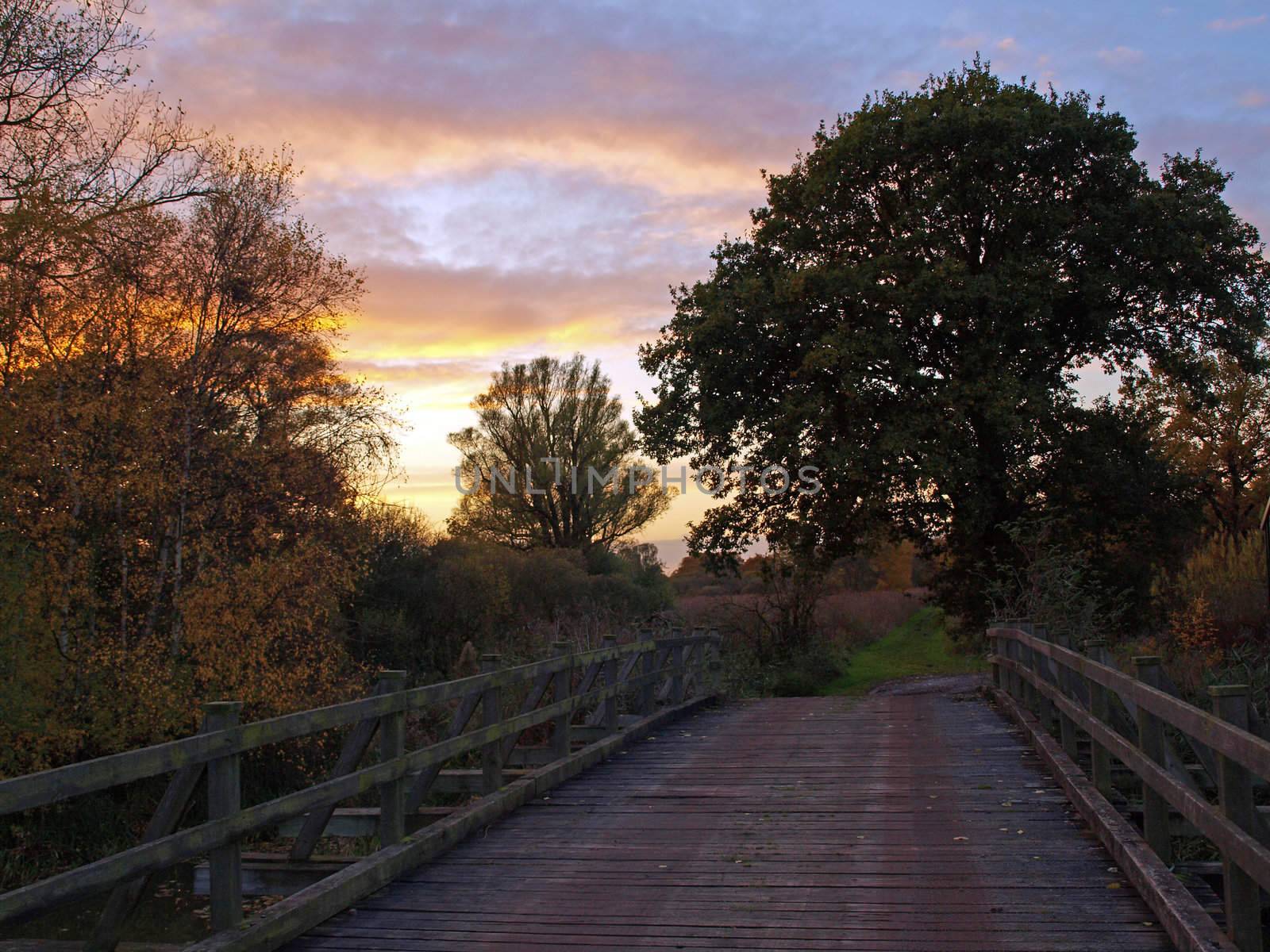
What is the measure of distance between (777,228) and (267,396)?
1185 cm

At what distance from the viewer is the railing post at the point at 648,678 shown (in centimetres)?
1405

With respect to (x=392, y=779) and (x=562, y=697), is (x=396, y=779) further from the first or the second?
(x=562, y=697)

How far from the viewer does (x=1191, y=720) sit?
498 centimetres

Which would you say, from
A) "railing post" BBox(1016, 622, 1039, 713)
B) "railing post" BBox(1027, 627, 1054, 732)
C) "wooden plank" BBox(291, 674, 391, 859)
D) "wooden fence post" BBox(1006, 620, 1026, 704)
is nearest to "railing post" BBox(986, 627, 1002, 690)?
"wooden fence post" BBox(1006, 620, 1026, 704)

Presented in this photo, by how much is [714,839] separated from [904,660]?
2798 centimetres

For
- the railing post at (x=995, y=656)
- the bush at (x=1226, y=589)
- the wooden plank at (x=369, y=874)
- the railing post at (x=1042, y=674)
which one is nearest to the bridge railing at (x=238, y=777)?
the wooden plank at (x=369, y=874)

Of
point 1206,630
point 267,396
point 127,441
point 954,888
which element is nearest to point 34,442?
point 127,441

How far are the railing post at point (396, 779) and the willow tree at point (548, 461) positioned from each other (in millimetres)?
39727

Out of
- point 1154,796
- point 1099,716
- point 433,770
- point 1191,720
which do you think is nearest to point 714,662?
point 433,770

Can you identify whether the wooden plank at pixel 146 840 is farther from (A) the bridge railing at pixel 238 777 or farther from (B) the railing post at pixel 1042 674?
(B) the railing post at pixel 1042 674

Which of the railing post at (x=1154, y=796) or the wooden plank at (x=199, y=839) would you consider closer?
the wooden plank at (x=199, y=839)

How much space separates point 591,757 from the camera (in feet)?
35.6

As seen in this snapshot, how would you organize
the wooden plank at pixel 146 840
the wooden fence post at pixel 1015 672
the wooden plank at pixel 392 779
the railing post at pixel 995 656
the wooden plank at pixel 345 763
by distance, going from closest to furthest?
the wooden plank at pixel 146 840 < the wooden plank at pixel 345 763 < the wooden plank at pixel 392 779 < the wooden fence post at pixel 1015 672 < the railing post at pixel 995 656

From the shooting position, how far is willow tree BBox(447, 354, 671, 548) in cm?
4706
